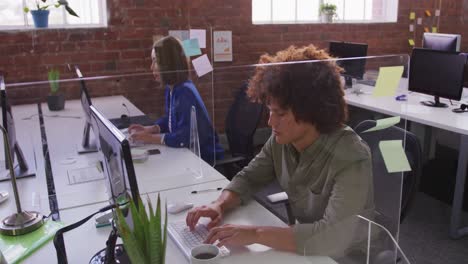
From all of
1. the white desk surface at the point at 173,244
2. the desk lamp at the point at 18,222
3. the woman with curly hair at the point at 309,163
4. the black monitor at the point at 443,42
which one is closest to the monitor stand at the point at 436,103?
the black monitor at the point at 443,42

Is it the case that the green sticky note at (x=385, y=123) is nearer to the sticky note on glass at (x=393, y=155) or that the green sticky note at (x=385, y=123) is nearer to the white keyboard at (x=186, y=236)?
the sticky note on glass at (x=393, y=155)

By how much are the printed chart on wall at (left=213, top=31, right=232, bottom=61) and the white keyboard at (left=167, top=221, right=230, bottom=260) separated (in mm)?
3167

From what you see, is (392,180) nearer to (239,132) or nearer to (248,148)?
(248,148)

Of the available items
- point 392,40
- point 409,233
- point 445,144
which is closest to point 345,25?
point 392,40

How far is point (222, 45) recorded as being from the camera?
4.56 m

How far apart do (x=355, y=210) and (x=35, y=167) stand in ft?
Result: 5.10

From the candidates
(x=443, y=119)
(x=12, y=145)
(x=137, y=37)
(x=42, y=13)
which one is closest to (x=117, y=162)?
(x=12, y=145)

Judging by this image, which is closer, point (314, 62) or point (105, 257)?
point (105, 257)

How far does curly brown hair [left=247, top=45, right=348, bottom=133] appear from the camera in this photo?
1.52 m

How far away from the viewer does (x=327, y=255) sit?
1.34m

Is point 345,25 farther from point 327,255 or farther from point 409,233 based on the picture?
point 327,255

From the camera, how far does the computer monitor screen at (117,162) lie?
→ 1108mm

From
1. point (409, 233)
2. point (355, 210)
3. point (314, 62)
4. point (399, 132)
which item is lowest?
point (409, 233)

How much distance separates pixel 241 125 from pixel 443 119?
1370mm
